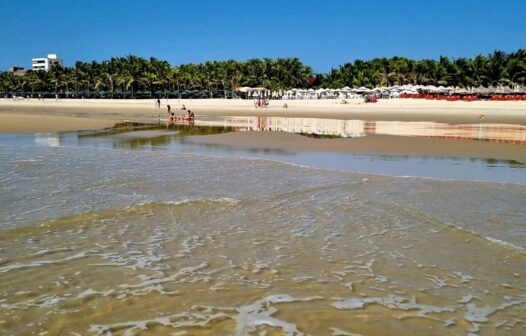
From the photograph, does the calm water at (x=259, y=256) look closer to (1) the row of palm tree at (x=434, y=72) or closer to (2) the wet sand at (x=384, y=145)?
(2) the wet sand at (x=384, y=145)

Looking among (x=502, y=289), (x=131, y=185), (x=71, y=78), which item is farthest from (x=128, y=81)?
(x=502, y=289)

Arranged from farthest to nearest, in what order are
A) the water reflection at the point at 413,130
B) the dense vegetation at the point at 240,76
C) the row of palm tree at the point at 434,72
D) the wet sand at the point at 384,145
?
1. the dense vegetation at the point at 240,76
2. the row of palm tree at the point at 434,72
3. the water reflection at the point at 413,130
4. the wet sand at the point at 384,145

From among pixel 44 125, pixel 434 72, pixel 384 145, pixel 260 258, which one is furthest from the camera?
pixel 434 72

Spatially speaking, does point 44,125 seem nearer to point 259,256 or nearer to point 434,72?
point 259,256

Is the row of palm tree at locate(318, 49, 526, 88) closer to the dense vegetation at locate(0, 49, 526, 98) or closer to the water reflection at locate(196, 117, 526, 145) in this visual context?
the dense vegetation at locate(0, 49, 526, 98)

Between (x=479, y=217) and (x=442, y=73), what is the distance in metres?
81.6

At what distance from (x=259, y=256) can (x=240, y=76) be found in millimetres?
93292

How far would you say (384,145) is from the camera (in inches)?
709

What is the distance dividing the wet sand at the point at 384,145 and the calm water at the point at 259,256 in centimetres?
599

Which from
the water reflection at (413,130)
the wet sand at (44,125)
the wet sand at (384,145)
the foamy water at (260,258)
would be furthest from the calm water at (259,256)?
the wet sand at (44,125)

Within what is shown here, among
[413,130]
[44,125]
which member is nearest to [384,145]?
[413,130]

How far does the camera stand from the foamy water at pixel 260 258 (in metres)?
3.84

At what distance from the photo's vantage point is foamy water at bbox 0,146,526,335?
3.84m

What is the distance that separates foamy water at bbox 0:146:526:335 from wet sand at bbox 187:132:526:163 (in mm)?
6147
